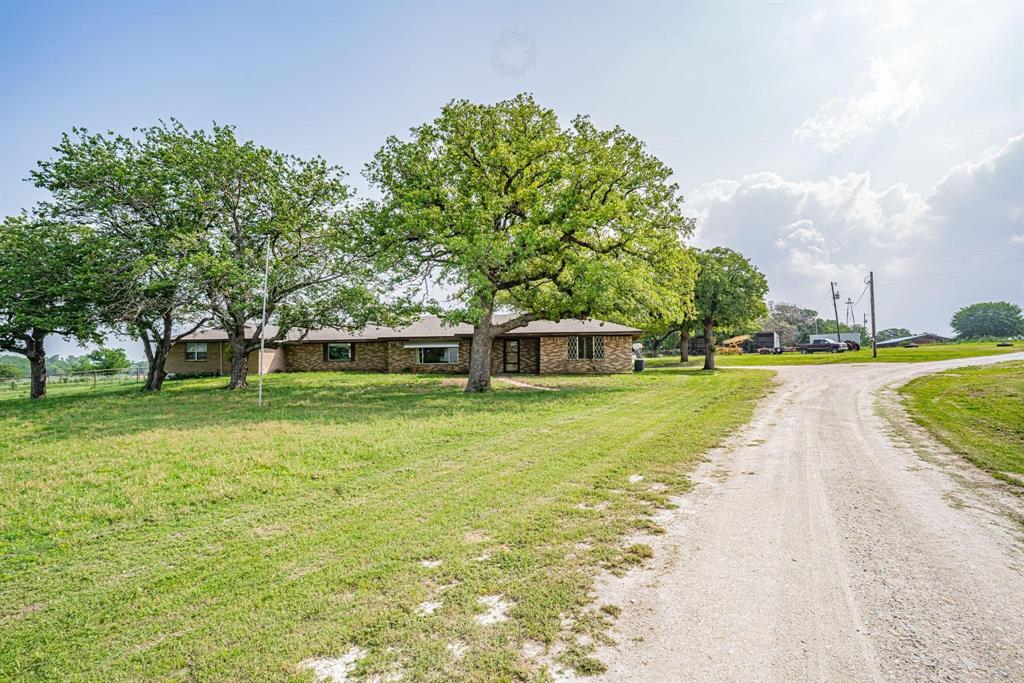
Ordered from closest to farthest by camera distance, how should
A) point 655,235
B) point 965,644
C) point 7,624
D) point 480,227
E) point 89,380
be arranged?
point 965,644, point 7,624, point 480,227, point 655,235, point 89,380

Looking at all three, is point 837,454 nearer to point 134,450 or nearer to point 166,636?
point 166,636

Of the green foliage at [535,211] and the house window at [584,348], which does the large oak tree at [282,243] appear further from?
the house window at [584,348]

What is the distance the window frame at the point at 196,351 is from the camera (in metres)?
31.5

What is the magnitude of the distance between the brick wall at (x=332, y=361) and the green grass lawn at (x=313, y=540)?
19573 millimetres

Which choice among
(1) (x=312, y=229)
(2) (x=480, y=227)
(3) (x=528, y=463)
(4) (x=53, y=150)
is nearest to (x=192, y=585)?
(3) (x=528, y=463)

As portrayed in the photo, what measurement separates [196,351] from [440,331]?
17.8m

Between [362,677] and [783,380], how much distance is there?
21.0 metres

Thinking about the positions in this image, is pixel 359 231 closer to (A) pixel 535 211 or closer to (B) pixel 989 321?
(A) pixel 535 211

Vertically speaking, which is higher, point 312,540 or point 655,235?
point 655,235

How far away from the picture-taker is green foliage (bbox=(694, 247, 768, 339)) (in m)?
28.6

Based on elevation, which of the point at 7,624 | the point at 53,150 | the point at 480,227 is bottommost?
the point at 7,624

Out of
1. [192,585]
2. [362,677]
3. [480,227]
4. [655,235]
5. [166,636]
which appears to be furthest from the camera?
[655,235]

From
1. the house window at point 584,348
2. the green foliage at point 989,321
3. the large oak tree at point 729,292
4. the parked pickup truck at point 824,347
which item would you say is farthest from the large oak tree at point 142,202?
the green foliage at point 989,321

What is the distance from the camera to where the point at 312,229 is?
1888 centimetres
